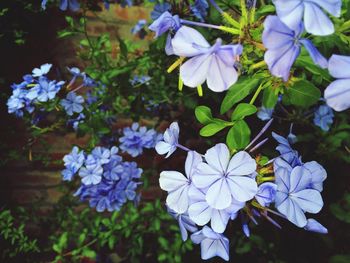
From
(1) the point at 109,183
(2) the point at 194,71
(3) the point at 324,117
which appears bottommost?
(1) the point at 109,183

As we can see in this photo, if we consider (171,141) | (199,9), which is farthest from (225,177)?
(199,9)

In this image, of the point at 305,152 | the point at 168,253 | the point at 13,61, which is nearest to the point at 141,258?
the point at 168,253

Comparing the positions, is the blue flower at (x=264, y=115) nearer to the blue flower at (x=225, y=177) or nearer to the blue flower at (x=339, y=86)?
the blue flower at (x=225, y=177)

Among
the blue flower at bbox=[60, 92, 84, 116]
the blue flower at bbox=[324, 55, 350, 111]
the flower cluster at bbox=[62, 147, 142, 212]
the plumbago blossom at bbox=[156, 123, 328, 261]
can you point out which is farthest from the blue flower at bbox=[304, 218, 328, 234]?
the blue flower at bbox=[60, 92, 84, 116]

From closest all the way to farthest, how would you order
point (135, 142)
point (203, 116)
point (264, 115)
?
1. point (203, 116)
2. point (264, 115)
3. point (135, 142)

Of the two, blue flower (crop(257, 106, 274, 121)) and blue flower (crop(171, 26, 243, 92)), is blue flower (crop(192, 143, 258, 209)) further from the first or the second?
blue flower (crop(257, 106, 274, 121))

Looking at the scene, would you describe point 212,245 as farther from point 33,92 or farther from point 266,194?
point 33,92

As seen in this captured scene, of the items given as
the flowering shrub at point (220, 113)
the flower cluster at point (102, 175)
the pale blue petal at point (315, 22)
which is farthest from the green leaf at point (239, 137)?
the flower cluster at point (102, 175)
